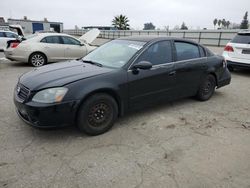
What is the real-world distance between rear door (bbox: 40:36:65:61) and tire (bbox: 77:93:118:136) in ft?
21.7

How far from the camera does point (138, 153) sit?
3.05 meters

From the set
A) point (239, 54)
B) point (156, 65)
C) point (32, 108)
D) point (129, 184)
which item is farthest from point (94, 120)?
point (239, 54)

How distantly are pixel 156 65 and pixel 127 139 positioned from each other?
58.0 inches

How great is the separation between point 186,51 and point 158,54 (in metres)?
0.84

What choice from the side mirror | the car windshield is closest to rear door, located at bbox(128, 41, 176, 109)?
the side mirror

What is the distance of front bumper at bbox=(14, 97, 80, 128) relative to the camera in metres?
3.04

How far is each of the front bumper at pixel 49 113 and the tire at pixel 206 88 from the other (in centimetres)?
301

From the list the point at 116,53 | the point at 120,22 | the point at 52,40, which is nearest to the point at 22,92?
the point at 116,53

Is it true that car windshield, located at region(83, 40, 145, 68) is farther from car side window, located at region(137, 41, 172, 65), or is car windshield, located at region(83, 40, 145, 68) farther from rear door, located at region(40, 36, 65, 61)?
rear door, located at region(40, 36, 65, 61)

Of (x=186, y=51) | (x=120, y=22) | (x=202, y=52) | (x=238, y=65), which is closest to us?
(x=186, y=51)

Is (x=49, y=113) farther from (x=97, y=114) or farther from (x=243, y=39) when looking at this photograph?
(x=243, y=39)

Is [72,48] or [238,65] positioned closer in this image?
[238,65]

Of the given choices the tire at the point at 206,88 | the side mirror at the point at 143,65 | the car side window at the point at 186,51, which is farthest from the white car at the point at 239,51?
the side mirror at the point at 143,65

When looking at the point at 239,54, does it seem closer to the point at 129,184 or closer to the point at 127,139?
the point at 127,139
